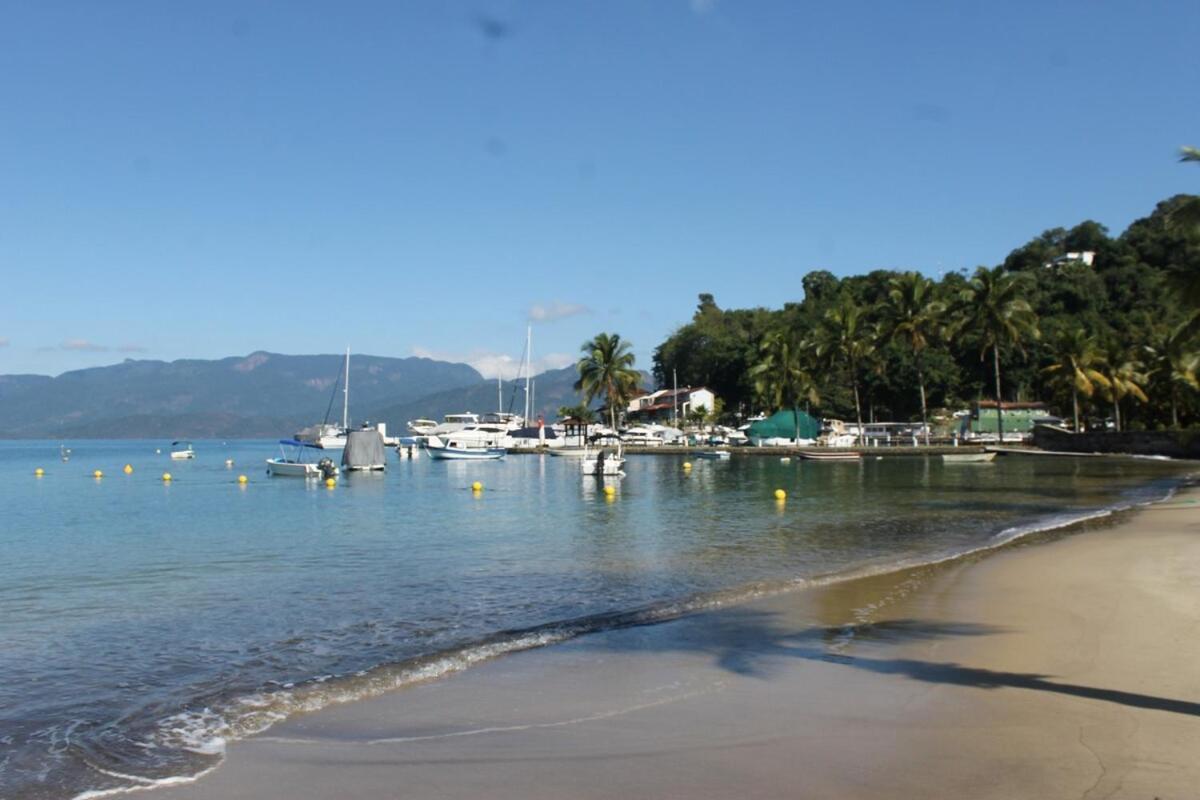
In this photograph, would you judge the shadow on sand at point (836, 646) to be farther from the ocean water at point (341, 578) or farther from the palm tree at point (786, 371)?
the palm tree at point (786, 371)

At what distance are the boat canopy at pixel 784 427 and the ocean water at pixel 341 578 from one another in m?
45.1

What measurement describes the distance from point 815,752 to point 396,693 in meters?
4.59

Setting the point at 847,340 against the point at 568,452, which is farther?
the point at 568,452

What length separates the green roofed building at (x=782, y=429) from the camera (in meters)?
88.9

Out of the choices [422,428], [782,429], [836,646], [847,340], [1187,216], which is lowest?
[836,646]

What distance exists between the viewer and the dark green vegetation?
232ft

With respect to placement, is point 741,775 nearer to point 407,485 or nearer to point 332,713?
point 332,713

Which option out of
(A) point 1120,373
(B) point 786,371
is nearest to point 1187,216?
(A) point 1120,373

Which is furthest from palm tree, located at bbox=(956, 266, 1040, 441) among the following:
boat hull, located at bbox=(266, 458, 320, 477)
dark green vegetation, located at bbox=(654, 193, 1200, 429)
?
boat hull, located at bbox=(266, 458, 320, 477)

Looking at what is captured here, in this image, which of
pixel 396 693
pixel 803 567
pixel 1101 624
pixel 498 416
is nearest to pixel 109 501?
pixel 803 567

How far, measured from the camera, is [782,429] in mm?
89250

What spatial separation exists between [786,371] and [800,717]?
3227 inches

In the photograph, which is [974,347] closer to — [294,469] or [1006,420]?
[1006,420]

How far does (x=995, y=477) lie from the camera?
47.9 metres
